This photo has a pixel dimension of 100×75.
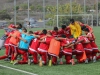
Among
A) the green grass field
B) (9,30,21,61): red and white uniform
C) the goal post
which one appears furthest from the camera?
the goal post

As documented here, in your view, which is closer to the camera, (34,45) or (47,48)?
(47,48)

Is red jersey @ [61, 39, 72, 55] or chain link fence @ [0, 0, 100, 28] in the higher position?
chain link fence @ [0, 0, 100, 28]

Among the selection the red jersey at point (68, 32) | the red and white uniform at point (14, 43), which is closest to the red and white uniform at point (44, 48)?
the red and white uniform at point (14, 43)

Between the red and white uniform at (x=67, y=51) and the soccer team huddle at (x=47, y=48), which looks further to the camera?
the red and white uniform at (x=67, y=51)

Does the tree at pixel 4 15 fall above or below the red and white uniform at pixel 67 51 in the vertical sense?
above

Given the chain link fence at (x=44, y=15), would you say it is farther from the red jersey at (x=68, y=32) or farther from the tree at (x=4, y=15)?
the red jersey at (x=68, y=32)

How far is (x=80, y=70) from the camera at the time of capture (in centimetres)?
1002

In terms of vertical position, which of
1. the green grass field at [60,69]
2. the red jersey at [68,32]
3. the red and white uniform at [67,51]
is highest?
the red jersey at [68,32]

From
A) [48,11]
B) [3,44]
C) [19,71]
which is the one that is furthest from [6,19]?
[19,71]

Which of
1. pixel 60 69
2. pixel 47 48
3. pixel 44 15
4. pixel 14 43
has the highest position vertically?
pixel 44 15

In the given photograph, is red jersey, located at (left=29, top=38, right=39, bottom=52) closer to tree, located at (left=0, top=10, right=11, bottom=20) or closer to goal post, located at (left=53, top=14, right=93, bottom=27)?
Answer: goal post, located at (left=53, top=14, right=93, bottom=27)

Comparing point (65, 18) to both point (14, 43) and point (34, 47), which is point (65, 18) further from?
point (34, 47)

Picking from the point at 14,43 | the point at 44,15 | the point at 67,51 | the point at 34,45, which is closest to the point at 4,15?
the point at 44,15

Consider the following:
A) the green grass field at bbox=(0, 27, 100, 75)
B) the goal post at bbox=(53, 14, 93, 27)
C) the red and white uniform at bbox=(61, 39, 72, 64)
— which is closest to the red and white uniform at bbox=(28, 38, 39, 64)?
the green grass field at bbox=(0, 27, 100, 75)
